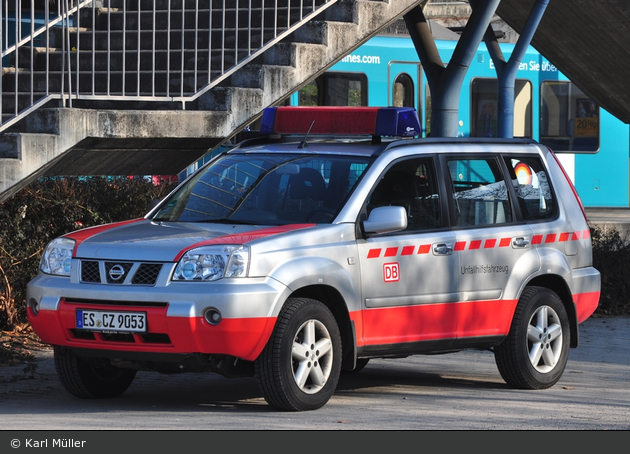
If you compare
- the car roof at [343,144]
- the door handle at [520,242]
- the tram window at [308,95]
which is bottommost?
the door handle at [520,242]

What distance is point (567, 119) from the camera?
80.3ft

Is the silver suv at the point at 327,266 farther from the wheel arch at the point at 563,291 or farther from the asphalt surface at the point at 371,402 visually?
the asphalt surface at the point at 371,402

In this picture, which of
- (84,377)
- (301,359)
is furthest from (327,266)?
(84,377)

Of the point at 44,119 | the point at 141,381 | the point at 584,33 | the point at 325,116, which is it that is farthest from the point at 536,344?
the point at 584,33

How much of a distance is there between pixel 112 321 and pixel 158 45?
18.2ft

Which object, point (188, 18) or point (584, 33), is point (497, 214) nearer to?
point (188, 18)

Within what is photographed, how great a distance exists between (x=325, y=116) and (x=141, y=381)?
2415 mm

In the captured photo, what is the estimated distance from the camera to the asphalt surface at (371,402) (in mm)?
6938

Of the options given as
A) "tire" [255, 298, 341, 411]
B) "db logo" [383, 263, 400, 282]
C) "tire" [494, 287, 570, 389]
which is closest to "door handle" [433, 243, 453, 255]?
"db logo" [383, 263, 400, 282]

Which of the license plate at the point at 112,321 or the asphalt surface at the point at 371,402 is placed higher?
the license plate at the point at 112,321

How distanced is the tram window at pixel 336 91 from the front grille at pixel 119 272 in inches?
519

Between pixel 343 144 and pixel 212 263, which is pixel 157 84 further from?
pixel 212 263

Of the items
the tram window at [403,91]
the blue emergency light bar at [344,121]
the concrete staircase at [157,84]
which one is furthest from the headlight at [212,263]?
the tram window at [403,91]

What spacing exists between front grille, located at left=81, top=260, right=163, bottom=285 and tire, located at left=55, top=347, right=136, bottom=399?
0.69 meters
